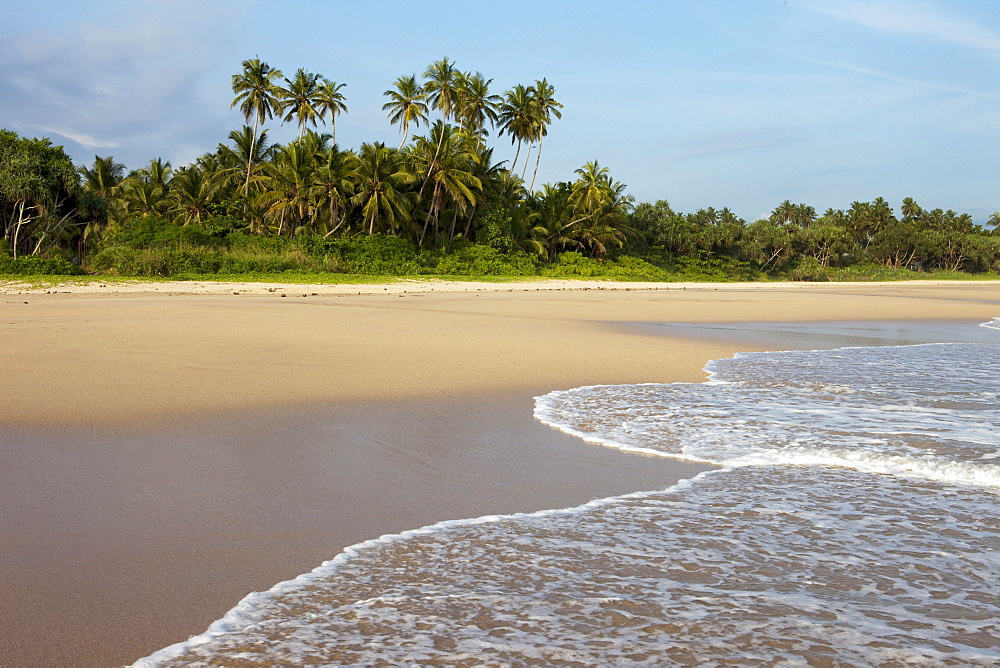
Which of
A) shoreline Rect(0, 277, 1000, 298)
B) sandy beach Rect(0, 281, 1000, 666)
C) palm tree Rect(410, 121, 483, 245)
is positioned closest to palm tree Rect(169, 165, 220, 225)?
palm tree Rect(410, 121, 483, 245)

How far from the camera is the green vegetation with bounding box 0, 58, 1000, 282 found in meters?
32.6

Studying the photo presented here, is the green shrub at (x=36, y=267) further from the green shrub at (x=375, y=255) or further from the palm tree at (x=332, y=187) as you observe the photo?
the palm tree at (x=332, y=187)

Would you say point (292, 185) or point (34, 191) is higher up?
point (292, 185)

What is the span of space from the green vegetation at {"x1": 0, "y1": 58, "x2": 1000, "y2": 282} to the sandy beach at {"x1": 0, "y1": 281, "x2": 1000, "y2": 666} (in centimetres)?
2207

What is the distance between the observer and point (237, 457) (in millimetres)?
4184

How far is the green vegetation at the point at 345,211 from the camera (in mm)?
32562

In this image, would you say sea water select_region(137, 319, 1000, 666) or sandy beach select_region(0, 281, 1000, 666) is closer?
sea water select_region(137, 319, 1000, 666)

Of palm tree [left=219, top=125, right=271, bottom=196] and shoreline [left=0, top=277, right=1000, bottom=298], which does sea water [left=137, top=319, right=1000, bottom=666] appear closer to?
shoreline [left=0, top=277, right=1000, bottom=298]

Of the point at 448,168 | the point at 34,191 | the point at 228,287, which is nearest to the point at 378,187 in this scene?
the point at 448,168

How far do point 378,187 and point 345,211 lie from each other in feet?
7.83

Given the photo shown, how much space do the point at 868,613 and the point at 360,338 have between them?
26.9 ft

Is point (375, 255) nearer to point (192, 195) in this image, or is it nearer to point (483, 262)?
point (483, 262)

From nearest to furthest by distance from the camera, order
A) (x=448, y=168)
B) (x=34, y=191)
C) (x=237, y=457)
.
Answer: (x=237, y=457) < (x=34, y=191) < (x=448, y=168)

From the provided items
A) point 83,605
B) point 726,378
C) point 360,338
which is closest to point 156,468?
point 83,605
